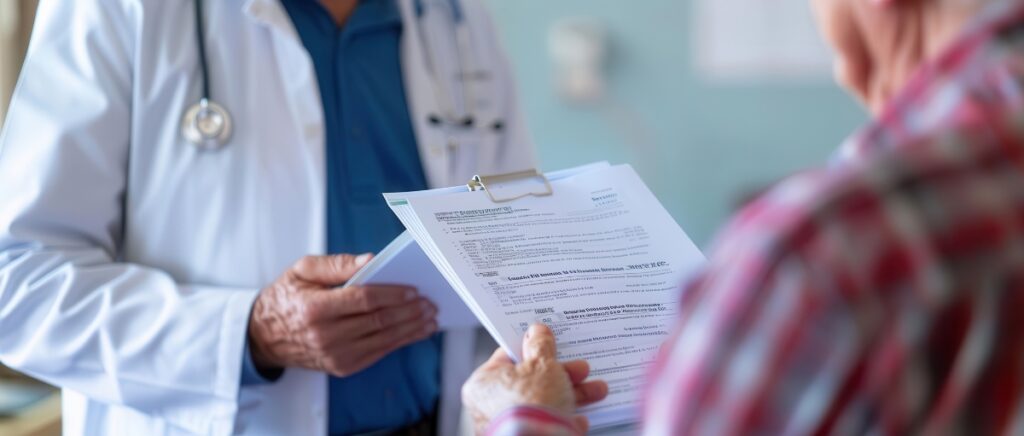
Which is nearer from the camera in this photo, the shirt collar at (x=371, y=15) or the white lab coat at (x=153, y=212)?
the white lab coat at (x=153, y=212)

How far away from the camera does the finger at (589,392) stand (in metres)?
0.94

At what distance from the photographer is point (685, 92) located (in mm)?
3205

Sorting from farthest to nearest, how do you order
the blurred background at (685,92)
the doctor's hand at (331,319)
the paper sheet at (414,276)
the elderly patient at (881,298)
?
the blurred background at (685,92) < the doctor's hand at (331,319) < the paper sheet at (414,276) < the elderly patient at (881,298)

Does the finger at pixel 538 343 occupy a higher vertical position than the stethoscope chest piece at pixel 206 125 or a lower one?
lower

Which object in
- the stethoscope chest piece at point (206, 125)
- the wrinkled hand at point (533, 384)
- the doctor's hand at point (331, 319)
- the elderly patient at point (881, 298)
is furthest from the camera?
the stethoscope chest piece at point (206, 125)

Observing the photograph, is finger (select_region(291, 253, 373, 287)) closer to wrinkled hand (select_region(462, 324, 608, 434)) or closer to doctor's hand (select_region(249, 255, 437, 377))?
doctor's hand (select_region(249, 255, 437, 377))

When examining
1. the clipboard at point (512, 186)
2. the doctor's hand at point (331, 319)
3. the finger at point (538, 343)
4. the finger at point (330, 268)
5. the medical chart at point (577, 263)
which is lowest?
the doctor's hand at point (331, 319)

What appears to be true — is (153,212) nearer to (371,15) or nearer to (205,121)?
(205,121)

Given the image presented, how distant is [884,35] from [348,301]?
2.36 feet

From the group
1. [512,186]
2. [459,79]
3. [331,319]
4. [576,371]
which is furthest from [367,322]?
[459,79]

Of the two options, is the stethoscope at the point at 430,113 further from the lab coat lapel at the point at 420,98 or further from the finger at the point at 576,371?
the finger at the point at 576,371

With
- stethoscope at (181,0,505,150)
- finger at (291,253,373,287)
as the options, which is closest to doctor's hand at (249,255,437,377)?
finger at (291,253,373,287)

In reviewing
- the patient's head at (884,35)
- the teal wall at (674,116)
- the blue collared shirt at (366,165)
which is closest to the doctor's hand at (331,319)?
the blue collared shirt at (366,165)

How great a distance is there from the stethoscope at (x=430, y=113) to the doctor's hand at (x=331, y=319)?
0.24 metres
